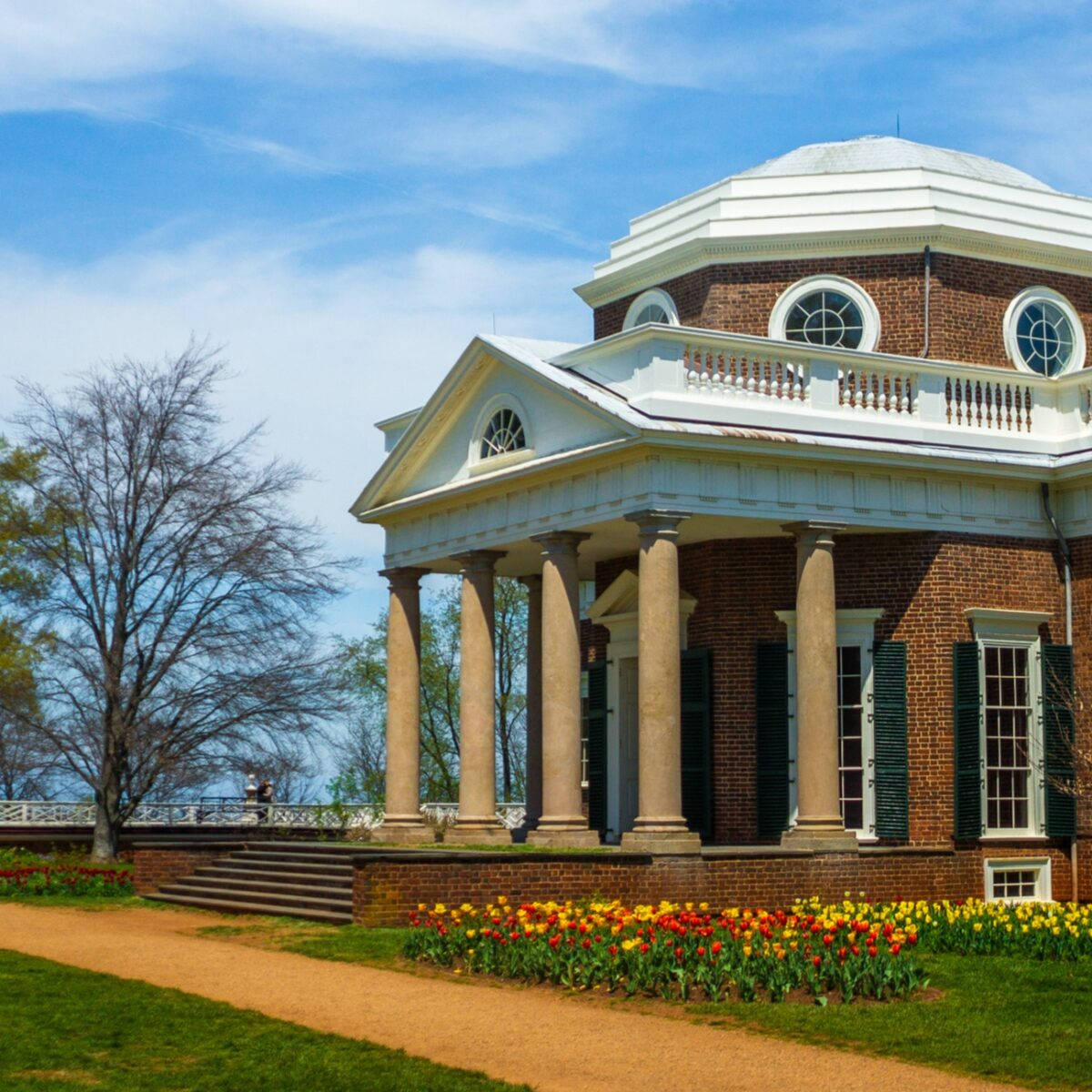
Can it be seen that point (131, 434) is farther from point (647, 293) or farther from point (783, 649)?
point (783, 649)

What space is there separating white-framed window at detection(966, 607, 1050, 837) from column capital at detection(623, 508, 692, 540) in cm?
456

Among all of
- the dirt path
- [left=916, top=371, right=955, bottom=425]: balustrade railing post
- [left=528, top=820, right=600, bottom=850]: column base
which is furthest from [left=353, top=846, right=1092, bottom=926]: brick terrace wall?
[left=916, top=371, right=955, bottom=425]: balustrade railing post

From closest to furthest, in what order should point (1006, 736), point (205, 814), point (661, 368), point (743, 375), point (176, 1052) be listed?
point (176, 1052)
point (661, 368)
point (743, 375)
point (1006, 736)
point (205, 814)

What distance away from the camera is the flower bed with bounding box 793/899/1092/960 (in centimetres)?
1770

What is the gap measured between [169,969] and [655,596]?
26.1 feet

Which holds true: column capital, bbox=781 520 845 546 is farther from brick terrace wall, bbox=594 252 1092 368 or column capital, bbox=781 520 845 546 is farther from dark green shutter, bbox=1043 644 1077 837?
brick terrace wall, bbox=594 252 1092 368

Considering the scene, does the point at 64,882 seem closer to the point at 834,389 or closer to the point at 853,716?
the point at 853,716

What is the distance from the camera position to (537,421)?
2512cm

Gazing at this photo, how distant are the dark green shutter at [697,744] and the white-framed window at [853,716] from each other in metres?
1.14

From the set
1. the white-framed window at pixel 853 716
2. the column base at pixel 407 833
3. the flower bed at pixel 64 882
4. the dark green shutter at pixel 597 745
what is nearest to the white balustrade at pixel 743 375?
the white-framed window at pixel 853 716

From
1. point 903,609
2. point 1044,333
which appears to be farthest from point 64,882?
point 1044,333

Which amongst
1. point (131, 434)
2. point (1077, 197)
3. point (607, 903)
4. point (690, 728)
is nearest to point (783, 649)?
point (690, 728)

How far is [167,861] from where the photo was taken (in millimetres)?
25734

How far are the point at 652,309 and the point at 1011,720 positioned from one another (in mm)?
9037
